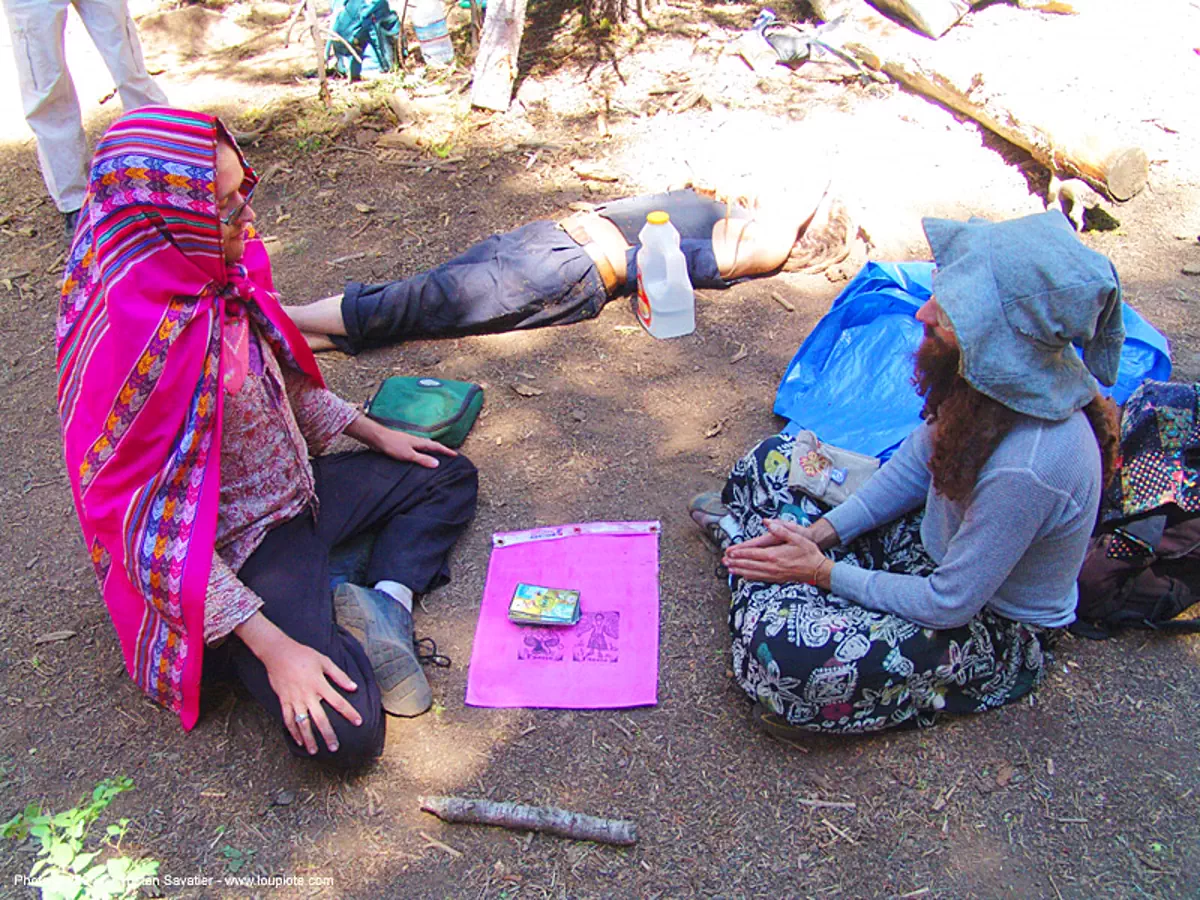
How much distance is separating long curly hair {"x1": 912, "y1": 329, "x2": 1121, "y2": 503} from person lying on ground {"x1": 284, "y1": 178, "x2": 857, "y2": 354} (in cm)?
223

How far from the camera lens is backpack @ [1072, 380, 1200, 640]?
259cm

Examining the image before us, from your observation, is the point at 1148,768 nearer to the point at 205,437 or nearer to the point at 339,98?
the point at 205,437

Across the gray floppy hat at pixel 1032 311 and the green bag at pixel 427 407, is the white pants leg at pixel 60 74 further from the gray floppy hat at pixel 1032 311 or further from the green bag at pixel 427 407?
Result: the gray floppy hat at pixel 1032 311

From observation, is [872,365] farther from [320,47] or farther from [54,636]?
[320,47]

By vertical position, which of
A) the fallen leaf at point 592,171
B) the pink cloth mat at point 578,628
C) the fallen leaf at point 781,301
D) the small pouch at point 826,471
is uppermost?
the small pouch at point 826,471

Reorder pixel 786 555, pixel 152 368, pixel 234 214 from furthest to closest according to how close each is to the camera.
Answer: pixel 786 555 < pixel 234 214 < pixel 152 368

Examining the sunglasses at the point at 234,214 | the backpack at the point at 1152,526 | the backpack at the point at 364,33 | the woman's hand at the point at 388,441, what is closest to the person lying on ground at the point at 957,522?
the backpack at the point at 1152,526

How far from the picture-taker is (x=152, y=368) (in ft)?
7.55

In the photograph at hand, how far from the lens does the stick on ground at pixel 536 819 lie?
2.35 metres

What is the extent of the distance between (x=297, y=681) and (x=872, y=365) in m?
2.36

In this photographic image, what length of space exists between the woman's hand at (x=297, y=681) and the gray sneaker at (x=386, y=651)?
0.65ft

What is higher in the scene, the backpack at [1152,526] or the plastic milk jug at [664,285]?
the backpack at [1152,526]

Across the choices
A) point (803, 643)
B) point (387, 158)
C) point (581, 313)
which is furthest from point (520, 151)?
point (803, 643)

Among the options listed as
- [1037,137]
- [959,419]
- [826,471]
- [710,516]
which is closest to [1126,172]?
[1037,137]
